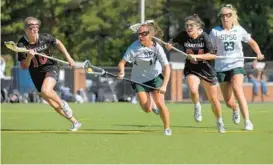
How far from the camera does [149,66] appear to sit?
47.5 feet

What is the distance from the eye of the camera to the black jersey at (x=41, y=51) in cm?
1450

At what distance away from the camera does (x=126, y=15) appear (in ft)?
178

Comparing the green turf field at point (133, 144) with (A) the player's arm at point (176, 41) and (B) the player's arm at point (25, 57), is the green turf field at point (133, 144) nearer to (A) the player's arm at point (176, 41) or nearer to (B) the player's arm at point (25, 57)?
(B) the player's arm at point (25, 57)

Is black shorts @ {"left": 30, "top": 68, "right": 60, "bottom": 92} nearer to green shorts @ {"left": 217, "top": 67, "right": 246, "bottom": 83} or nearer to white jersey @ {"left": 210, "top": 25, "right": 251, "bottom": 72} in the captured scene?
white jersey @ {"left": 210, "top": 25, "right": 251, "bottom": 72}

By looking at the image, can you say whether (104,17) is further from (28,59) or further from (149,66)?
(28,59)

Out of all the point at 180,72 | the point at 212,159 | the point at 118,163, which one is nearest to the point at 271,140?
the point at 212,159

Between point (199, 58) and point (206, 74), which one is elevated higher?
point (199, 58)

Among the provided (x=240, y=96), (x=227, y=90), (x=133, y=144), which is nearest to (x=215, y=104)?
(x=240, y=96)

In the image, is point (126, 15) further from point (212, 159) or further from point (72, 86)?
point (212, 159)

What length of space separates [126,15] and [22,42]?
130 feet

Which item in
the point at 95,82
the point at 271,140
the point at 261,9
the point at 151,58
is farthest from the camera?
the point at 261,9

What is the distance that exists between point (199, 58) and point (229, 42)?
897 mm

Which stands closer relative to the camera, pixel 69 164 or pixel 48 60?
pixel 69 164

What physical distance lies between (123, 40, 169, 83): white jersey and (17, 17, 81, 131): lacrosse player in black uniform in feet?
3.30
